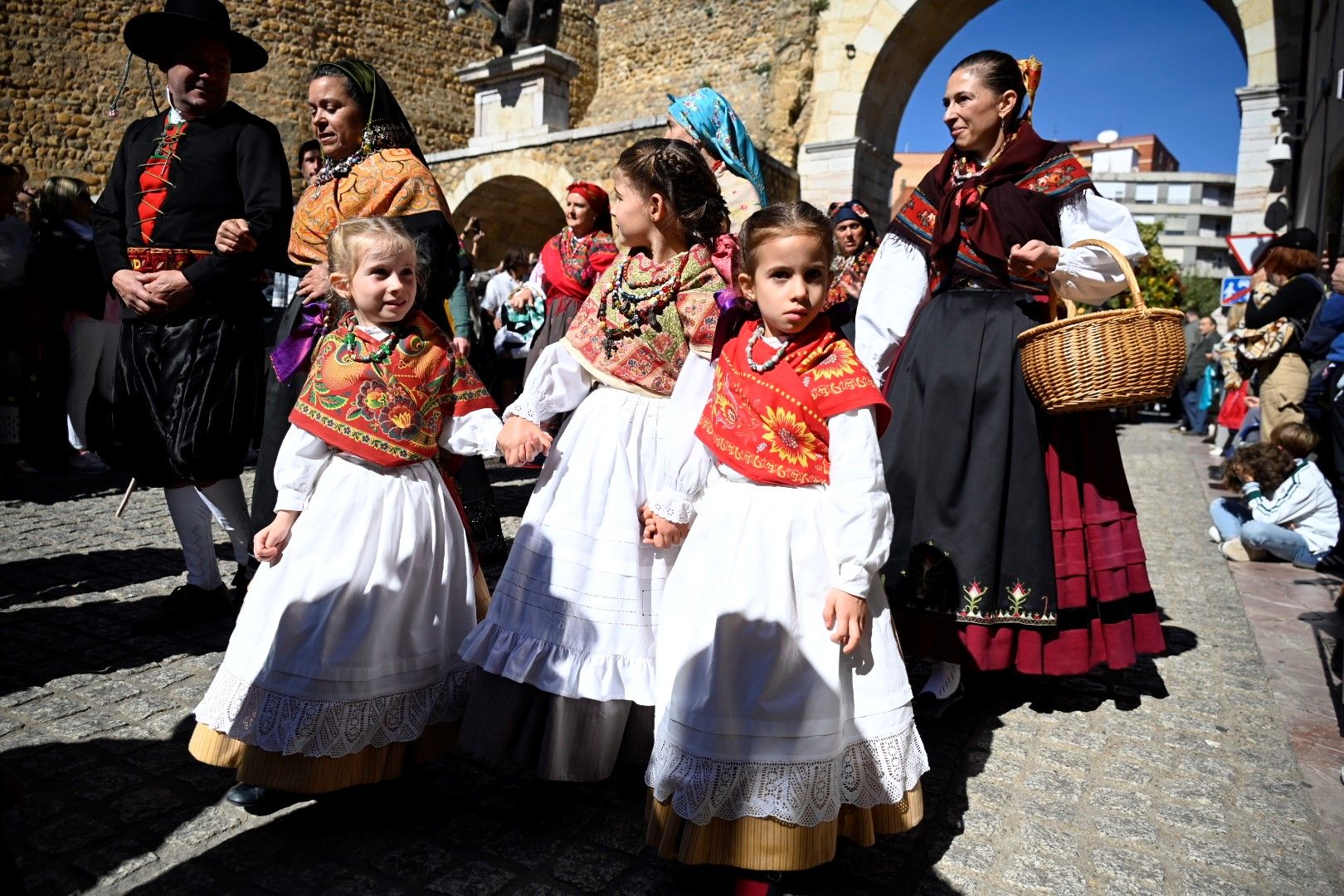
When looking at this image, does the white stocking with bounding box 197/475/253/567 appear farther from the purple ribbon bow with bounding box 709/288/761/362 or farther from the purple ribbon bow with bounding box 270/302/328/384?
the purple ribbon bow with bounding box 709/288/761/362

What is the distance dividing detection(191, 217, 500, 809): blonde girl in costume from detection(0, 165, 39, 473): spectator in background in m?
6.12

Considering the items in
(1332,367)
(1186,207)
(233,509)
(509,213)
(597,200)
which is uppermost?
(1186,207)

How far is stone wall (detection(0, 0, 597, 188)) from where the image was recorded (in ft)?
64.8

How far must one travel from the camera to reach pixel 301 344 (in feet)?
10.6

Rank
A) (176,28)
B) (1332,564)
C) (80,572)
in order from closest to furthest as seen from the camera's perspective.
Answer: (176,28) → (80,572) → (1332,564)

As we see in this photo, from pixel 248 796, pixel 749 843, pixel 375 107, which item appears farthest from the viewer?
pixel 375 107

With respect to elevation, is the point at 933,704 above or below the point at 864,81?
below

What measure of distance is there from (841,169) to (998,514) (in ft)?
40.0

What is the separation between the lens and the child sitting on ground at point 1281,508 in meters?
5.66

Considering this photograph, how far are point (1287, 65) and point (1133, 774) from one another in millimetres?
12400

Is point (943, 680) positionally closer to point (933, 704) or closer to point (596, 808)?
point (933, 704)

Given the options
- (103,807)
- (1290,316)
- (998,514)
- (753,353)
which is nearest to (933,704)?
(998,514)

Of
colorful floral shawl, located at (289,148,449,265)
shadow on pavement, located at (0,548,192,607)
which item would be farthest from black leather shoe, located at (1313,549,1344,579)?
shadow on pavement, located at (0,548,192,607)

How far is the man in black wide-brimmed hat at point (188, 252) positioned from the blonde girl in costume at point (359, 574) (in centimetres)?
132
